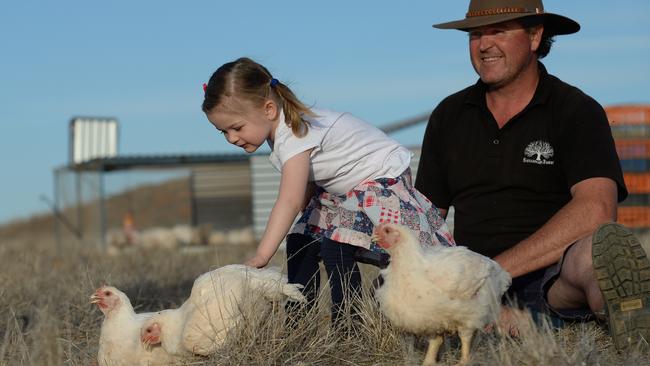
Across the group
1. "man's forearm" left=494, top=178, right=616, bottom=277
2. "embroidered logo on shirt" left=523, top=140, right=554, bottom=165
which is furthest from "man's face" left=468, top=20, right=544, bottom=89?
"man's forearm" left=494, top=178, right=616, bottom=277

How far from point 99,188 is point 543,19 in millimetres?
11546

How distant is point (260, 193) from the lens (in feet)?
45.5

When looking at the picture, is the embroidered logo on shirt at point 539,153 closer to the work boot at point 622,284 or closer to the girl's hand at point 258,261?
the work boot at point 622,284

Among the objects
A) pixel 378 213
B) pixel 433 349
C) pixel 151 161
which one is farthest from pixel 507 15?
pixel 151 161

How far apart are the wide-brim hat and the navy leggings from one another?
133 cm

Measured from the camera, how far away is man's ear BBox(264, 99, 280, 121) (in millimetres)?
4688

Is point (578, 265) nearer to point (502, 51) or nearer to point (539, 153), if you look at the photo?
point (539, 153)

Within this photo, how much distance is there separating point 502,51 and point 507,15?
19cm

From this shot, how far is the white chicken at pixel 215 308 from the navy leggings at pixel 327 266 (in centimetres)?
38

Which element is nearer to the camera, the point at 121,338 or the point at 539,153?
the point at 121,338

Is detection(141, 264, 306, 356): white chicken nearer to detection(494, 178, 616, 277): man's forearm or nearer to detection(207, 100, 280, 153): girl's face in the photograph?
detection(207, 100, 280, 153): girl's face

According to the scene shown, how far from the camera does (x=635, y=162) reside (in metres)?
13.5

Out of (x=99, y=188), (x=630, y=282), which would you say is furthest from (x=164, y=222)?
(x=630, y=282)

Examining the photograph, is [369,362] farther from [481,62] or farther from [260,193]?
[260,193]
